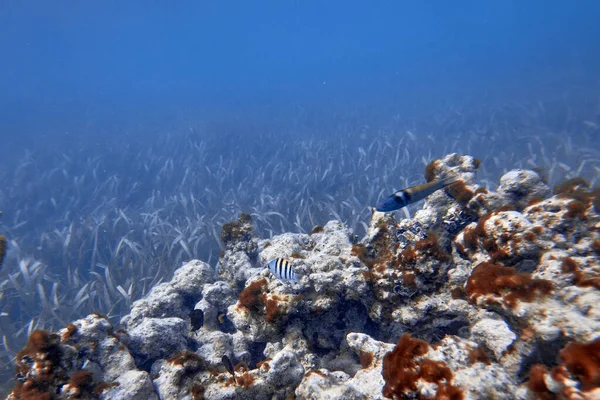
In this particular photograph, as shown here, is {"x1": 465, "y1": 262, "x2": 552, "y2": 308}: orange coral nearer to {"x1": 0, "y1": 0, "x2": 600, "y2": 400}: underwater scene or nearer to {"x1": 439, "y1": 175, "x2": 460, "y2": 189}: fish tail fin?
{"x1": 0, "y1": 0, "x2": 600, "y2": 400}: underwater scene

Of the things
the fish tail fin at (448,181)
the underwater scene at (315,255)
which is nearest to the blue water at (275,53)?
the underwater scene at (315,255)

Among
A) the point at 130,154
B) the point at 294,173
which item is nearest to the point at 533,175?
the point at 294,173

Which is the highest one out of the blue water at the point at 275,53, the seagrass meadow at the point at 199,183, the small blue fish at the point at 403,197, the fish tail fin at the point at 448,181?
the blue water at the point at 275,53

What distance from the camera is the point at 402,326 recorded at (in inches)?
124

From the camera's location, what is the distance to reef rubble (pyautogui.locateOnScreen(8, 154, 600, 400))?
189 centimetres

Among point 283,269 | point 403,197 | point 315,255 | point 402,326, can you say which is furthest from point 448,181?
point 283,269

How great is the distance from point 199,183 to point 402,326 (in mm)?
12742

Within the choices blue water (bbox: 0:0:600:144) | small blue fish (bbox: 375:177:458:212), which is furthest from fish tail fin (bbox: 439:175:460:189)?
blue water (bbox: 0:0:600:144)

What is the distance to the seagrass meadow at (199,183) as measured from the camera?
7.29m

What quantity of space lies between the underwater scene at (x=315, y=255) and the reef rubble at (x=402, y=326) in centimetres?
2

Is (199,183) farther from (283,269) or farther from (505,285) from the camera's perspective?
(505,285)

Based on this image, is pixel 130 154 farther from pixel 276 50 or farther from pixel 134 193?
pixel 276 50

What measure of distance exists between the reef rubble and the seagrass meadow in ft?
11.1

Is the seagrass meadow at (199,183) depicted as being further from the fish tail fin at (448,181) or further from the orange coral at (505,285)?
the orange coral at (505,285)
